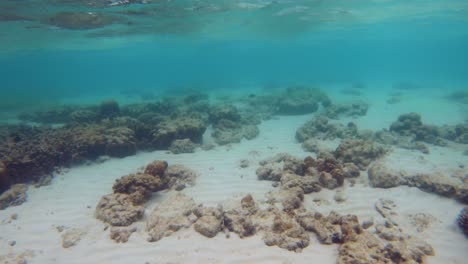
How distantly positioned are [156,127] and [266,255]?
883 cm

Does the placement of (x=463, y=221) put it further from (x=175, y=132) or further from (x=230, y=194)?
(x=175, y=132)

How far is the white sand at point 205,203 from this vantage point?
206 inches

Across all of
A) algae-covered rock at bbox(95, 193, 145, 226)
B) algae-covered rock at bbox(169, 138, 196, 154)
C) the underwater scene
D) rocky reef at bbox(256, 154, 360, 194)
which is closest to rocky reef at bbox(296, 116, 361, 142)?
the underwater scene

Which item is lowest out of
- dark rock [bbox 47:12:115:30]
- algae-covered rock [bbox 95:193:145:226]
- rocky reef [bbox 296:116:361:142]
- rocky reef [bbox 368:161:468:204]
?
rocky reef [bbox 296:116:361:142]

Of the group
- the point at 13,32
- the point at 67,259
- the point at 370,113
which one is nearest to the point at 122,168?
the point at 67,259

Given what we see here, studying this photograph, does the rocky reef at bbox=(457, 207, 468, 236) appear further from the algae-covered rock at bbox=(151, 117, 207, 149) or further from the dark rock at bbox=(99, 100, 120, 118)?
the dark rock at bbox=(99, 100, 120, 118)

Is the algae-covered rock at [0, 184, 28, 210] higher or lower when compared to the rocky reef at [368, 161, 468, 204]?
lower

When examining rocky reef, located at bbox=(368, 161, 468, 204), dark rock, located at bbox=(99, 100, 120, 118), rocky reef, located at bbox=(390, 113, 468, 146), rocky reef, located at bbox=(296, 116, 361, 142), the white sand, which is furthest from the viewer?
dark rock, located at bbox=(99, 100, 120, 118)

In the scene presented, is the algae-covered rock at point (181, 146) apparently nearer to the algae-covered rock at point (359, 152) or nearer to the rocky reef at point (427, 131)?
the algae-covered rock at point (359, 152)

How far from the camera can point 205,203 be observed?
724cm

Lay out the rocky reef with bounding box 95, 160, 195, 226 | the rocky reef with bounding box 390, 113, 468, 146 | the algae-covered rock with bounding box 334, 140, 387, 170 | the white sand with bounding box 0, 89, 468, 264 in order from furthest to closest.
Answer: the rocky reef with bounding box 390, 113, 468, 146 < the algae-covered rock with bounding box 334, 140, 387, 170 < the rocky reef with bounding box 95, 160, 195, 226 < the white sand with bounding box 0, 89, 468, 264

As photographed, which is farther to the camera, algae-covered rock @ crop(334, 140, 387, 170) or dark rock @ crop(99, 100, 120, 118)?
dark rock @ crop(99, 100, 120, 118)

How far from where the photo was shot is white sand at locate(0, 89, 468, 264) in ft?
17.2

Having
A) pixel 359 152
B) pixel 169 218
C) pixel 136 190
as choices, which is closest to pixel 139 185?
pixel 136 190
